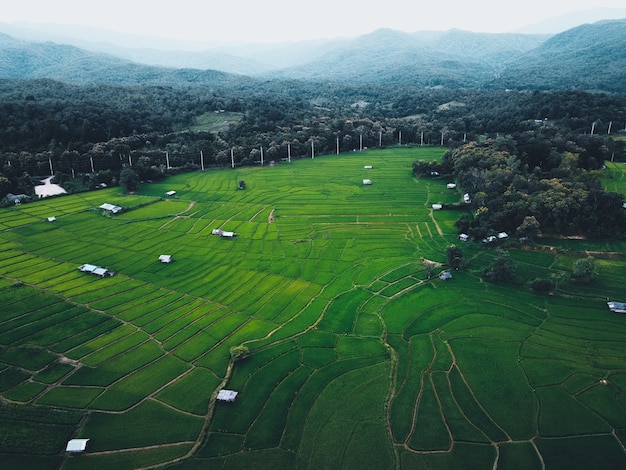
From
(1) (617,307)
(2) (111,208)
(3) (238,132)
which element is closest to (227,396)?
(1) (617,307)

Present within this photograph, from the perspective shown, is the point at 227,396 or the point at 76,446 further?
the point at 227,396

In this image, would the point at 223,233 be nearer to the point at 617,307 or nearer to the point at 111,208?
the point at 111,208

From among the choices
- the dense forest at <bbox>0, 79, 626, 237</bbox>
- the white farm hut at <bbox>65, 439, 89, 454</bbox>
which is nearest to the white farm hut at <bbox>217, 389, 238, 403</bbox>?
the white farm hut at <bbox>65, 439, 89, 454</bbox>

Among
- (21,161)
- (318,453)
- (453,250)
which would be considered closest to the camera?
(318,453)

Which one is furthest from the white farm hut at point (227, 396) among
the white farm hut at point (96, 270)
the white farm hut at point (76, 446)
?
the white farm hut at point (96, 270)

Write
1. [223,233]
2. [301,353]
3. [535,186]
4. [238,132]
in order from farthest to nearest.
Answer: [238,132] < [535,186] < [223,233] < [301,353]

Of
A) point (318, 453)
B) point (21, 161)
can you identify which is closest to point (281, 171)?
point (21, 161)

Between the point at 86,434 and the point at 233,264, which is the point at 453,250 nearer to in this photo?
the point at 233,264
